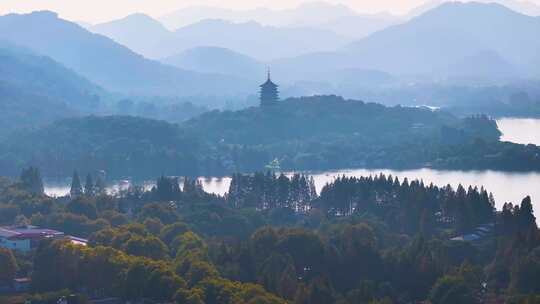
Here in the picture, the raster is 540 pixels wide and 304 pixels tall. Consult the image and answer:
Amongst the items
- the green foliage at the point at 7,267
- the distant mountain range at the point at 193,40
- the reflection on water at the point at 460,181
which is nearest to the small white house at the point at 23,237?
the green foliage at the point at 7,267

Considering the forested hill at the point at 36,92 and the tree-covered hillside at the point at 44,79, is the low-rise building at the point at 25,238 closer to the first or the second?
the forested hill at the point at 36,92

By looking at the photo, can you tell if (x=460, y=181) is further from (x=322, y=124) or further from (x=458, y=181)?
(x=322, y=124)

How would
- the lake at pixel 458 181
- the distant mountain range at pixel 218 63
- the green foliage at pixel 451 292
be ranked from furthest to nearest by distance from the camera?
the distant mountain range at pixel 218 63 < the lake at pixel 458 181 < the green foliage at pixel 451 292

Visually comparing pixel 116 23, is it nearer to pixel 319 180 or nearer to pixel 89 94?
pixel 89 94

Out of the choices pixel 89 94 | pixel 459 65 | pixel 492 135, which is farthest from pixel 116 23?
pixel 492 135

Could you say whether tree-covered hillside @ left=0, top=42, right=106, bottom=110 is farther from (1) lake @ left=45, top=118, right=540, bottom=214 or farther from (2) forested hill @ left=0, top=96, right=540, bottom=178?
(1) lake @ left=45, top=118, right=540, bottom=214

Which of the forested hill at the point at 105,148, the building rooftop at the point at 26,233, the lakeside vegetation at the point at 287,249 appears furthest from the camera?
the forested hill at the point at 105,148

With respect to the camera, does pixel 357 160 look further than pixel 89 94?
No
